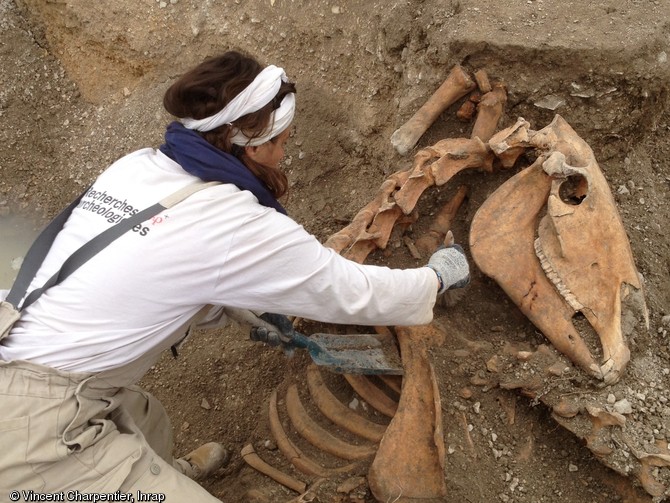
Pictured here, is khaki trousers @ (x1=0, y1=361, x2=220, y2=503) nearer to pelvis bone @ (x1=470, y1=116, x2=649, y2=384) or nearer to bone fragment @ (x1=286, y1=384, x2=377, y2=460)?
bone fragment @ (x1=286, y1=384, x2=377, y2=460)

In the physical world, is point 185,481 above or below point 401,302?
below

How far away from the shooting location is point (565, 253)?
2.90 meters

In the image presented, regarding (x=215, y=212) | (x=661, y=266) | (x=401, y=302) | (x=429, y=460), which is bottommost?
(x=661, y=266)

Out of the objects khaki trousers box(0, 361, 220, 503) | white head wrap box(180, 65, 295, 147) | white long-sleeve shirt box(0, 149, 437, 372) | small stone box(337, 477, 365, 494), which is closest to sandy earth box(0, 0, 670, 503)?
small stone box(337, 477, 365, 494)

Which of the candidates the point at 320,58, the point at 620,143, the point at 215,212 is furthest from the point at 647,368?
the point at 320,58

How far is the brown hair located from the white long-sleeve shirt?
0.22 m

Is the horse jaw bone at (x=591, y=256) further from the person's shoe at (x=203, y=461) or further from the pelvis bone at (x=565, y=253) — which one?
the person's shoe at (x=203, y=461)

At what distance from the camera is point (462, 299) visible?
3248 mm

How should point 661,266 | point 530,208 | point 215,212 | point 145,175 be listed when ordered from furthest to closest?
1. point 661,266
2. point 530,208
3. point 145,175
4. point 215,212

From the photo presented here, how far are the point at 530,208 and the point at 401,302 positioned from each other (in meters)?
0.93

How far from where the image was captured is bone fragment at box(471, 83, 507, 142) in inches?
145

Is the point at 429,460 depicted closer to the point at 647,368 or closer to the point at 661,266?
the point at 647,368

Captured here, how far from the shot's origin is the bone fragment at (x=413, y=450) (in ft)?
9.02

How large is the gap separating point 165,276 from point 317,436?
1.19 m
